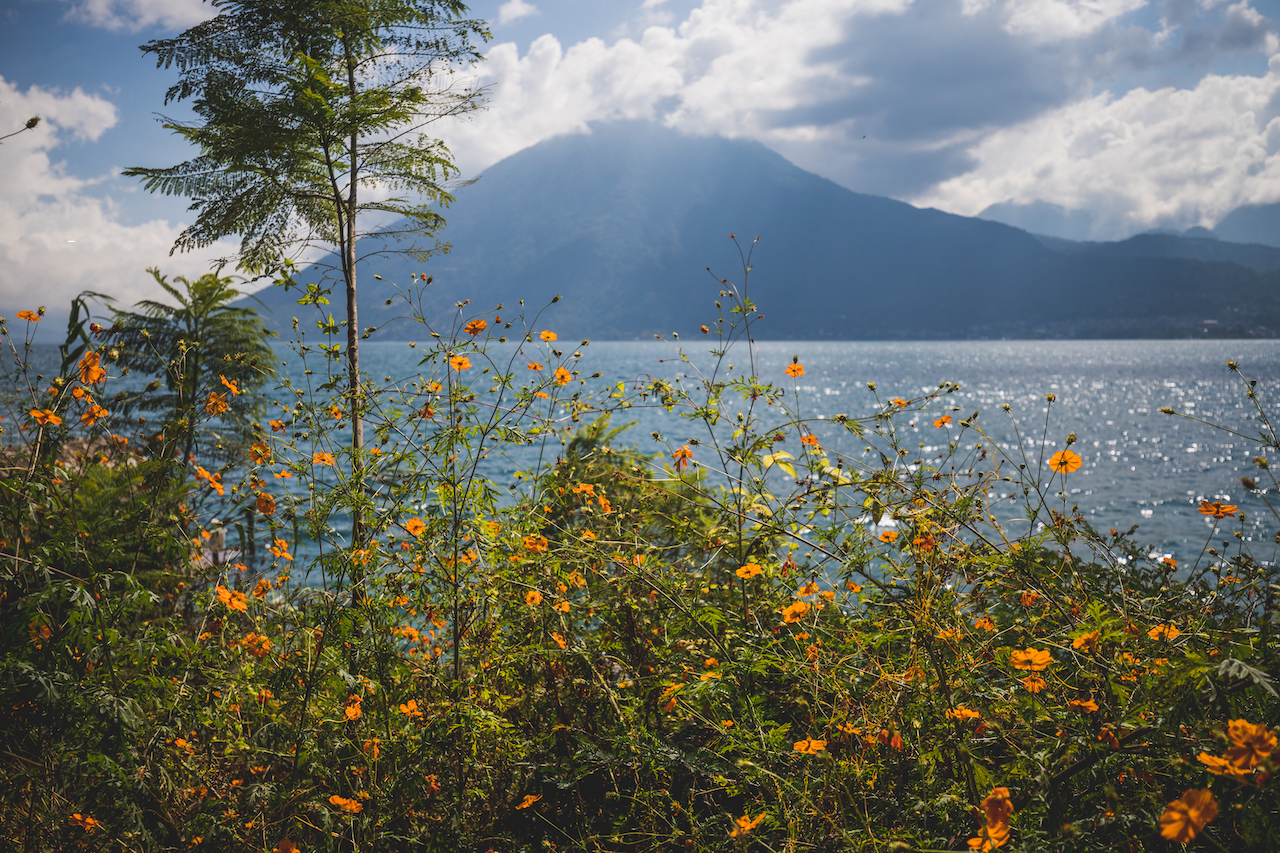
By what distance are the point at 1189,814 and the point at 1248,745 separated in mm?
136

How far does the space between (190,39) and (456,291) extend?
159 metres

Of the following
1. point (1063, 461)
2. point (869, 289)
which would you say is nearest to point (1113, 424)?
point (1063, 461)

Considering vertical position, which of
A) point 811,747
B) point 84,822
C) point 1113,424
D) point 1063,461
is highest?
point 1063,461

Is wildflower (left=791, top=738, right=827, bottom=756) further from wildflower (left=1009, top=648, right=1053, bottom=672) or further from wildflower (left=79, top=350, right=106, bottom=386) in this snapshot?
wildflower (left=79, top=350, right=106, bottom=386)

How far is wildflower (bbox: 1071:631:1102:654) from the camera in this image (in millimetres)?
1308

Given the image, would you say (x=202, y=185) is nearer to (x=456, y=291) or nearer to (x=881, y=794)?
(x=881, y=794)

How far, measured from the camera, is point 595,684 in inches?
71.9

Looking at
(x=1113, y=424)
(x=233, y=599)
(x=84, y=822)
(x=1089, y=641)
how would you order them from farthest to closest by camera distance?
(x=1113, y=424) → (x=233, y=599) → (x=84, y=822) → (x=1089, y=641)

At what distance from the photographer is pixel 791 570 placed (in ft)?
7.45

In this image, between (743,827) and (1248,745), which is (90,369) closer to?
Answer: (743,827)

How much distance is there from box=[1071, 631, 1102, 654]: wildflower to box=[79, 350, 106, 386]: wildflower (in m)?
3.03

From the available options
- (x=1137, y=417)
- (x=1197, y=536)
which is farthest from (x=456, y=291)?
(x=1197, y=536)

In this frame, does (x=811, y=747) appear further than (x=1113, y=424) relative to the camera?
No

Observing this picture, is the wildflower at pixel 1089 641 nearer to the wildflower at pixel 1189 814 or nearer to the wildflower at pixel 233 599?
the wildflower at pixel 1189 814
